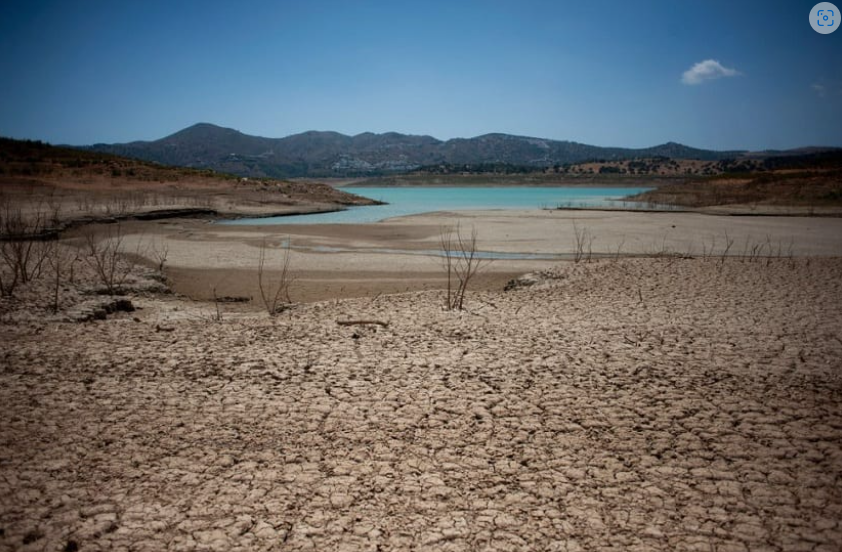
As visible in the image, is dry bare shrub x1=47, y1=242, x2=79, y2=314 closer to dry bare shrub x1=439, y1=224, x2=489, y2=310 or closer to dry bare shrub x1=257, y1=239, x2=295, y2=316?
dry bare shrub x1=257, y1=239, x2=295, y2=316

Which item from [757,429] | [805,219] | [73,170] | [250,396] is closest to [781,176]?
[805,219]


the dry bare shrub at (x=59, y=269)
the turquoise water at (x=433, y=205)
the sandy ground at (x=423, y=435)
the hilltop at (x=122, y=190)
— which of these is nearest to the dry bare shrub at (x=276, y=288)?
the sandy ground at (x=423, y=435)

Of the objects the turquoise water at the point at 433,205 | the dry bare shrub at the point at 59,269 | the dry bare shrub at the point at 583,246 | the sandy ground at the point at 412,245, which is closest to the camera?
the dry bare shrub at the point at 59,269

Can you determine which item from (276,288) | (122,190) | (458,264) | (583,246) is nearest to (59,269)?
(276,288)

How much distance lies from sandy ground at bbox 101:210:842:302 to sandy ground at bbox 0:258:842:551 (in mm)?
5163

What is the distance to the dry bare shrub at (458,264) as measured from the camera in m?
9.08

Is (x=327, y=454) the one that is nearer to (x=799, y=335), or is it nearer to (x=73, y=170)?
(x=799, y=335)

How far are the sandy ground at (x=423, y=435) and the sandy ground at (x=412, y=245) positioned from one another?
5.16 m

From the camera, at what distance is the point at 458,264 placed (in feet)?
49.6

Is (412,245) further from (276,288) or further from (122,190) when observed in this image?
(122,190)

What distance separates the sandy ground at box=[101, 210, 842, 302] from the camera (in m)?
12.8

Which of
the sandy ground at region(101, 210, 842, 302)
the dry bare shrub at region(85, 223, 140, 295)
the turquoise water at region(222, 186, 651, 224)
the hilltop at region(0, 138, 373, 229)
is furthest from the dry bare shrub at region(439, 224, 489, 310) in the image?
the hilltop at region(0, 138, 373, 229)

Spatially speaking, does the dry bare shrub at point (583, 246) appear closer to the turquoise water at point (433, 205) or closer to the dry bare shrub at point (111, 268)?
the dry bare shrub at point (111, 268)

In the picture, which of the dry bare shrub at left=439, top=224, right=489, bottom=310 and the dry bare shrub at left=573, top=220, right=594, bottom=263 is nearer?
the dry bare shrub at left=439, top=224, right=489, bottom=310
